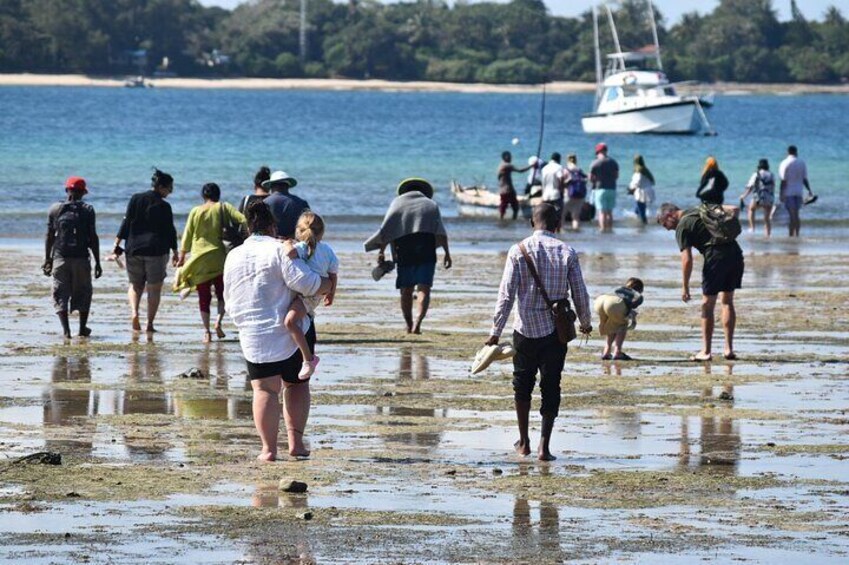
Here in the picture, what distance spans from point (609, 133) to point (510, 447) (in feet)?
280

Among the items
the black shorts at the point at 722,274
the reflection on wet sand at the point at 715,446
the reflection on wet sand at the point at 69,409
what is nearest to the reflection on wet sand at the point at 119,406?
the reflection on wet sand at the point at 69,409

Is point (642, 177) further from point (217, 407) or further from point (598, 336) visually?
point (217, 407)

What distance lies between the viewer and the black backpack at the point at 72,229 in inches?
665

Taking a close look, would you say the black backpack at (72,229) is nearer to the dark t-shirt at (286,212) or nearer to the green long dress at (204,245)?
the green long dress at (204,245)

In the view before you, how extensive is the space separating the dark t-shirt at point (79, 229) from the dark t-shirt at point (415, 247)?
8.85ft

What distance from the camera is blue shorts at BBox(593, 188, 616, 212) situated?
3272 cm

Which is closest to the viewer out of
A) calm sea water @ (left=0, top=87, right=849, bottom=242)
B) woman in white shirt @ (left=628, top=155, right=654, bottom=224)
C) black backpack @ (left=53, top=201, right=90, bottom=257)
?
black backpack @ (left=53, top=201, right=90, bottom=257)

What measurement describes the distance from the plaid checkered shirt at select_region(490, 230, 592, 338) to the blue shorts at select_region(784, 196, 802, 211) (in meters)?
20.9

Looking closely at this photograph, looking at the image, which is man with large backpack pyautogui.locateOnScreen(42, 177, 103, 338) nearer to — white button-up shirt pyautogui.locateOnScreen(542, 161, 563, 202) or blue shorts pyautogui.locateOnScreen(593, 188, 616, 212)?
white button-up shirt pyautogui.locateOnScreen(542, 161, 563, 202)

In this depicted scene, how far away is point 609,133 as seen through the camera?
96.1 metres

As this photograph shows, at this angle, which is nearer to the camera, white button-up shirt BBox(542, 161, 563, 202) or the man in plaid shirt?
the man in plaid shirt

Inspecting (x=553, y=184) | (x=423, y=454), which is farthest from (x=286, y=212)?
(x=553, y=184)

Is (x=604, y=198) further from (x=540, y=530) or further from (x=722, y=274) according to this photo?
(x=540, y=530)

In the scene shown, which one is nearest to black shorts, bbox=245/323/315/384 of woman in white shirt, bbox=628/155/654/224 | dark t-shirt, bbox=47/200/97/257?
dark t-shirt, bbox=47/200/97/257
